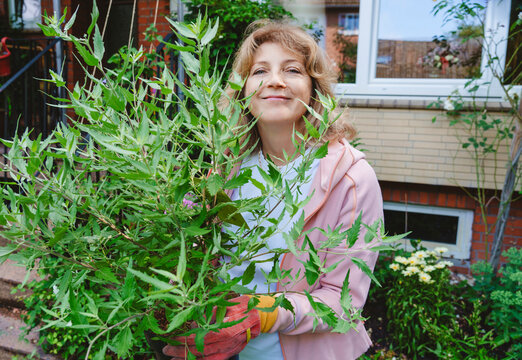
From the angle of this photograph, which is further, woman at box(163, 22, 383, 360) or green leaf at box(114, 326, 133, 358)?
A: woman at box(163, 22, 383, 360)

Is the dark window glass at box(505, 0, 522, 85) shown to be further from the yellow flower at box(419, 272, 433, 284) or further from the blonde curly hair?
the blonde curly hair

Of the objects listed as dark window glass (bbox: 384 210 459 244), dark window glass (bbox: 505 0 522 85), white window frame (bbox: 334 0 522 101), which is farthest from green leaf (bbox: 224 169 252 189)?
dark window glass (bbox: 505 0 522 85)

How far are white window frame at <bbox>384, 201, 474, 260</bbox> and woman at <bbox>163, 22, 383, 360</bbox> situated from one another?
2781 millimetres

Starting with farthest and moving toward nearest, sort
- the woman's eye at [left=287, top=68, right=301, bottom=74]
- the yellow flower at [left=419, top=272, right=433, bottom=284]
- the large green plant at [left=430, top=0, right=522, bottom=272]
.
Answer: the large green plant at [left=430, top=0, right=522, bottom=272]
the yellow flower at [left=419, top=272, right=433, bottom=284]
the woman's eye at [left=287, top=68, right=301, bottom=74]

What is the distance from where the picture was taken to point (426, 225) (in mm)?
4277

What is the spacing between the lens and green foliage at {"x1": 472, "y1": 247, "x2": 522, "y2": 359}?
272 cm

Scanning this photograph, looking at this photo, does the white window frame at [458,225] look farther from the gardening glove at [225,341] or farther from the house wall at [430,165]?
the gardening glove at [225,341]

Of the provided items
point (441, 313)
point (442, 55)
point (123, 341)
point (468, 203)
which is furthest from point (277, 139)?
point (442, 55)

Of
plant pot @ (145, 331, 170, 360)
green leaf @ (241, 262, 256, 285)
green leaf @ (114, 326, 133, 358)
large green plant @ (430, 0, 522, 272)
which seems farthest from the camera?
large green plant @ (430, 0, 522, 272)

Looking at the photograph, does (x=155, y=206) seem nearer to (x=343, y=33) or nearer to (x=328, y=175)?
(x=328, y=175)

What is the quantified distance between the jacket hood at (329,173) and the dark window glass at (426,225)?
2.92 m

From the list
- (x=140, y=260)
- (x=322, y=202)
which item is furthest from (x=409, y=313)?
(x=140, y=260)

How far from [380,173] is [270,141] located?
277cm

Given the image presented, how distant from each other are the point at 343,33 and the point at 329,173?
3.72 metres
